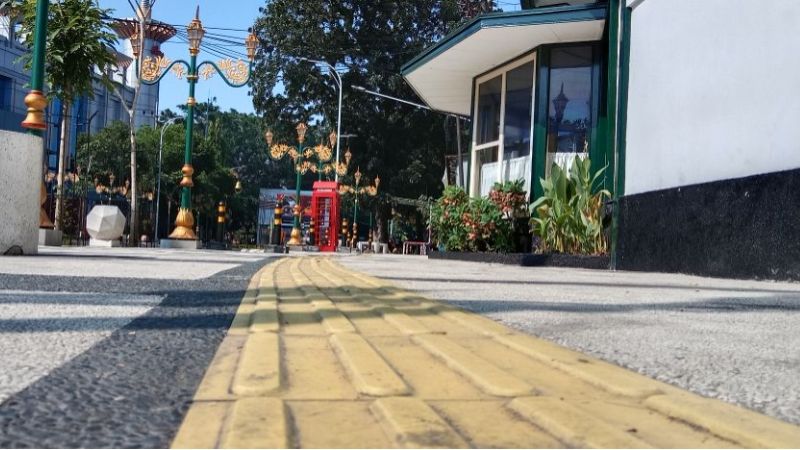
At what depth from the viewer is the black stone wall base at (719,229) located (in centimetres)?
623

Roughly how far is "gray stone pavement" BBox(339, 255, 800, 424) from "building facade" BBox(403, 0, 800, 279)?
1.19m

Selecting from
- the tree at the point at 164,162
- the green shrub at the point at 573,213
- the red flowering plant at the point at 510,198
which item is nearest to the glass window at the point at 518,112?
the red flowering plant at the point at 510,198

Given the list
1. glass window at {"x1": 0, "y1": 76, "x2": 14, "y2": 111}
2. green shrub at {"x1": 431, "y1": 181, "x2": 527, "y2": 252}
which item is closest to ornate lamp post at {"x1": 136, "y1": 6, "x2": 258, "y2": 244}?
green shrub at {"x1": 431, "y1": 181, "x2": 527, "y2": 252}

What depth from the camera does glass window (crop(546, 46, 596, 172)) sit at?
41.2ft

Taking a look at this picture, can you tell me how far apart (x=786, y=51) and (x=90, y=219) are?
1827 centimetres

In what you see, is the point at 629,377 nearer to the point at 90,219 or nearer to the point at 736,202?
the point at 736,202

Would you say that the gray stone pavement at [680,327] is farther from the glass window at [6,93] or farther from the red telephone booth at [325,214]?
the glass window at [6,93]

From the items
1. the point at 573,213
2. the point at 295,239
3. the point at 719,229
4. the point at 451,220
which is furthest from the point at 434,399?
the point at 295,239

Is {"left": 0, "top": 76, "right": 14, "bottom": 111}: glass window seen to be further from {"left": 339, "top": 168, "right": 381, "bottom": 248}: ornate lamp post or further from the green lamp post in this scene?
the green lamp post

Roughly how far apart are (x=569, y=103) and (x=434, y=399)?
11607 mm

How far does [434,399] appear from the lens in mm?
1657

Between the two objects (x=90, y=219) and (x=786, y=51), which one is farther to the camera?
(x=90, y=219)

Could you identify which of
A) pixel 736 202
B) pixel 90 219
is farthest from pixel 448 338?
pixel 90 219

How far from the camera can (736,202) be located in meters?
6.91
